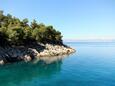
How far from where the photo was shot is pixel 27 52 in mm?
86688

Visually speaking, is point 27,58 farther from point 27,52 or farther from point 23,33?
point 23,33

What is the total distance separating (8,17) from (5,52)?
87.7ft

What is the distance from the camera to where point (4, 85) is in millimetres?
45656

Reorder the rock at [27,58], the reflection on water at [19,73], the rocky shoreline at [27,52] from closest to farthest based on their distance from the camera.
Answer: the reflection on water at [19,73]
the rocky shoreline at [27,52]
the rock at [27,58]

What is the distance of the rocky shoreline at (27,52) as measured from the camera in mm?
75625

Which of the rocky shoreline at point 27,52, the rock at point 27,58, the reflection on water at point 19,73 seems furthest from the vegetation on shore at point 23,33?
the reflection on water at point 19,73

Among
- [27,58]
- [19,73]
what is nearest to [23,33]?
[27,58]

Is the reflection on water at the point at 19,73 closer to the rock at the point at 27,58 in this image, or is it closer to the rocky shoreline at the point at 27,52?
the rocky shoreline at the point at 27,52

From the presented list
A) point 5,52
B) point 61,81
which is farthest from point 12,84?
point 5,52

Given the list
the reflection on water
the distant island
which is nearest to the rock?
the distant island

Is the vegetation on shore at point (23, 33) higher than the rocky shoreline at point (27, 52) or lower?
higher

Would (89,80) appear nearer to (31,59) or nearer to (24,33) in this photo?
(31,59)

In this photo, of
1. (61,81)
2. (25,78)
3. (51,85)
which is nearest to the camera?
(51,85)

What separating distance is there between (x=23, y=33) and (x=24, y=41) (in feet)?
22.0
